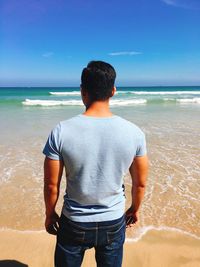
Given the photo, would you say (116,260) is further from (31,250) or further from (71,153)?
(31,250)

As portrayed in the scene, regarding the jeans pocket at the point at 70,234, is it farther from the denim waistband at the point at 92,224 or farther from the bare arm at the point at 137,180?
the bare arm at the point at 137,180

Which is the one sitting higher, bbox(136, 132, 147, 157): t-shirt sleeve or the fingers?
bbox(136, 132, 147, 157): t-shirt sleeve

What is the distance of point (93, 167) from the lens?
65.1 inches

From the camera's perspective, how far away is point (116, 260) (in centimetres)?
196

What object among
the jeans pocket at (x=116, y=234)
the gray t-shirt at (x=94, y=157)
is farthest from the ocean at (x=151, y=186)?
the gray t-shirt at (x=94, y=157)

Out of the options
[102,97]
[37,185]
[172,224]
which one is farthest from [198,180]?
[102,97]

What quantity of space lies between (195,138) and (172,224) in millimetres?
5826

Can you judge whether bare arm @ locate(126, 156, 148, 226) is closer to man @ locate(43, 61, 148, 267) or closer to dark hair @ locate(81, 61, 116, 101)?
man @ locate(43, 61, 148, 267)

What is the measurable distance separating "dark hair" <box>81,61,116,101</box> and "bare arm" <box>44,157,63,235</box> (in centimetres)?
49

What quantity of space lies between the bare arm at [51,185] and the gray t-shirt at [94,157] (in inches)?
2.1

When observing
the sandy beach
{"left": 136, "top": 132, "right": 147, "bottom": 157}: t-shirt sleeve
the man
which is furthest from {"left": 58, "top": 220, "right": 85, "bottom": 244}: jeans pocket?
the sandy beach

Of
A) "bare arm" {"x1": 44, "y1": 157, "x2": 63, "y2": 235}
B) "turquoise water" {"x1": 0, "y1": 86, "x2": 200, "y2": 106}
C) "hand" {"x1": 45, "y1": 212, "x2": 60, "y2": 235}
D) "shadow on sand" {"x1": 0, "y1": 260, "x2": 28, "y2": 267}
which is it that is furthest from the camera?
"turquoise water" {"x1": 0, "y1": 86, "x2": 200, "y2": 106}

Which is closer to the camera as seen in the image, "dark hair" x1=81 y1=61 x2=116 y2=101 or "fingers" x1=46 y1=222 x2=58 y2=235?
"dark hair" x1=81 y1=61 x2=116 y2=101

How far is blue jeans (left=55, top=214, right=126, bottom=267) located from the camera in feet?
5.82
